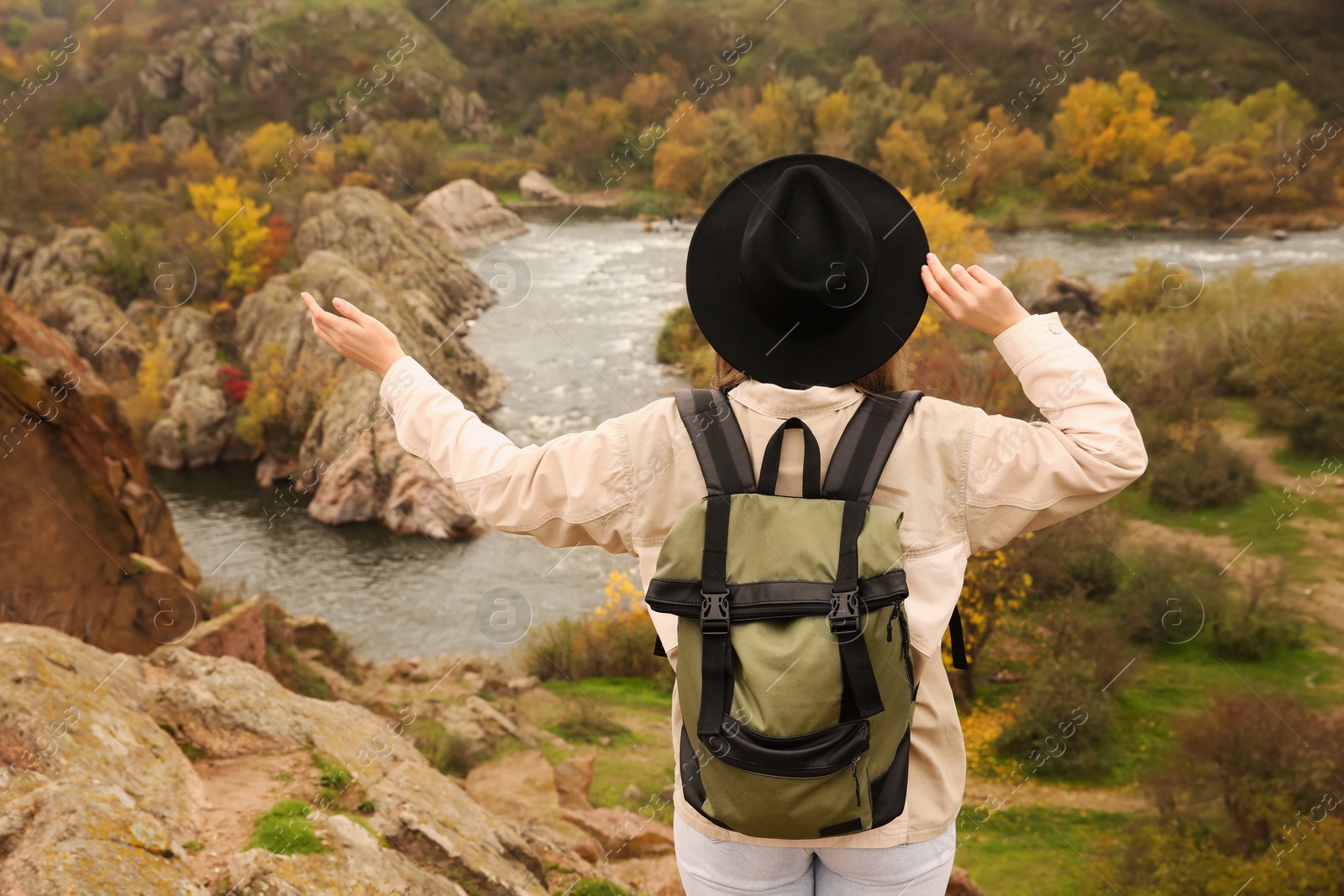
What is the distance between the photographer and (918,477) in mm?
1605

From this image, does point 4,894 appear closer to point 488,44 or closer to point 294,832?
point 294,832

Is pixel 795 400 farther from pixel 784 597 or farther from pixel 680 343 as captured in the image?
pixel 680 343

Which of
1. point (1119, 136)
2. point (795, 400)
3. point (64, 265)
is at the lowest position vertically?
point (64, 265)

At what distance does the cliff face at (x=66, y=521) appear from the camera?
268 inches

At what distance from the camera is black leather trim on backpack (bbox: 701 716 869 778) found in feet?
4.93

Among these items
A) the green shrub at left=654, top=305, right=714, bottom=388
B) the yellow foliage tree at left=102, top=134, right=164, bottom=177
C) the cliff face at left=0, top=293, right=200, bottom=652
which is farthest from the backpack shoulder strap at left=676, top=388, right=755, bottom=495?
the yellow foliage tree at left=102, top=134, right=164, bottom=177

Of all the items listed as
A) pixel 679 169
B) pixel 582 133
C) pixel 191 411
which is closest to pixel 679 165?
pixel 679 169

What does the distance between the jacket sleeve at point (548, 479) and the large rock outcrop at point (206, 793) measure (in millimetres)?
1937

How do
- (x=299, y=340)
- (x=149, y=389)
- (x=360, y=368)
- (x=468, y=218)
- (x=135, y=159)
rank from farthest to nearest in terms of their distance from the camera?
(x=135, y=159) < (x=468, y=218) < (x=299, y=340) < (x=149, y=389) < (x=360, y=368)

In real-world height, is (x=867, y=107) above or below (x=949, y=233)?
above

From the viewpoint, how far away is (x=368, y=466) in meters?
19.0

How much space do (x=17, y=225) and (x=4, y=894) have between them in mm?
28224

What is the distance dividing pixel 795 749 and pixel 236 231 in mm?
25945

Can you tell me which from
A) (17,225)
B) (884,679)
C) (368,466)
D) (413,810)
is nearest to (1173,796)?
(413,810)
